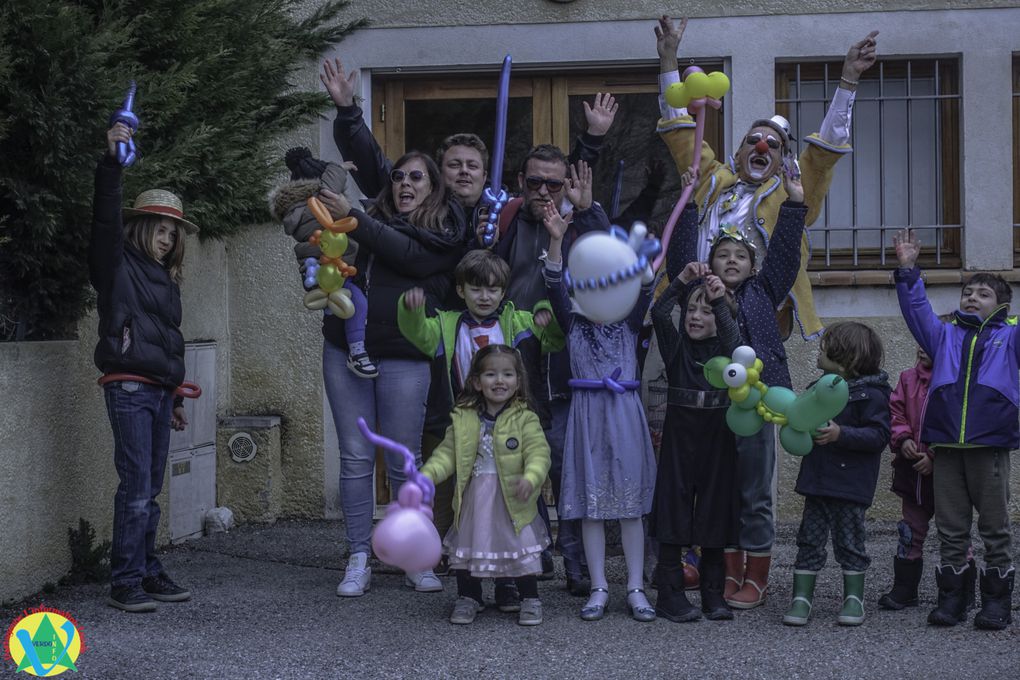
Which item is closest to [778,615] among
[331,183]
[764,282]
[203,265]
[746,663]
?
[746,663]

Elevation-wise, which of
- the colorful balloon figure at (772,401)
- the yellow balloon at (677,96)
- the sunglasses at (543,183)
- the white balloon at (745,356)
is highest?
the yellow balloon at (677,96)

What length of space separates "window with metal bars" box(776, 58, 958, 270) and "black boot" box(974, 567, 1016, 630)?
8.92 ft

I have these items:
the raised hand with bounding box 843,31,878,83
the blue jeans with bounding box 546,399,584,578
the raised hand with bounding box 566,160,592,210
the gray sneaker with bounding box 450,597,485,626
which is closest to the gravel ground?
the gray sneaker with bounding box 450,597,485,626

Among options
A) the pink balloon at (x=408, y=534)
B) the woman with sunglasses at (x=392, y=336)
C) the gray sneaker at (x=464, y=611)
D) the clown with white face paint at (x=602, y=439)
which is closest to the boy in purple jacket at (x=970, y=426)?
the clown with white face paint at (x=602, y=439)

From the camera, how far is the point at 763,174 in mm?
5152

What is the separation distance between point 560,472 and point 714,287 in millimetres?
1077

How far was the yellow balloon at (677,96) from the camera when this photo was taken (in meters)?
4.95

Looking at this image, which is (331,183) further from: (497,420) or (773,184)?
(773,184)

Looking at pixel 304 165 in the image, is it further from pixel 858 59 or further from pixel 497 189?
pixel 858 59

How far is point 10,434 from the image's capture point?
16.8 feet

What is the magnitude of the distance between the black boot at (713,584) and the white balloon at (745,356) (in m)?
0.84

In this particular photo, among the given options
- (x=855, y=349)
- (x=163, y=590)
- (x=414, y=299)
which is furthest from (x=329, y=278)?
(x=855, y=349)

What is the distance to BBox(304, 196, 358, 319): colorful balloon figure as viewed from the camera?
4.88 m

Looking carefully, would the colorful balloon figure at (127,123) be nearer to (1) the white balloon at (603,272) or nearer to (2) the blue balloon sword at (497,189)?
(2) the blue balloon sword at (497,189)
